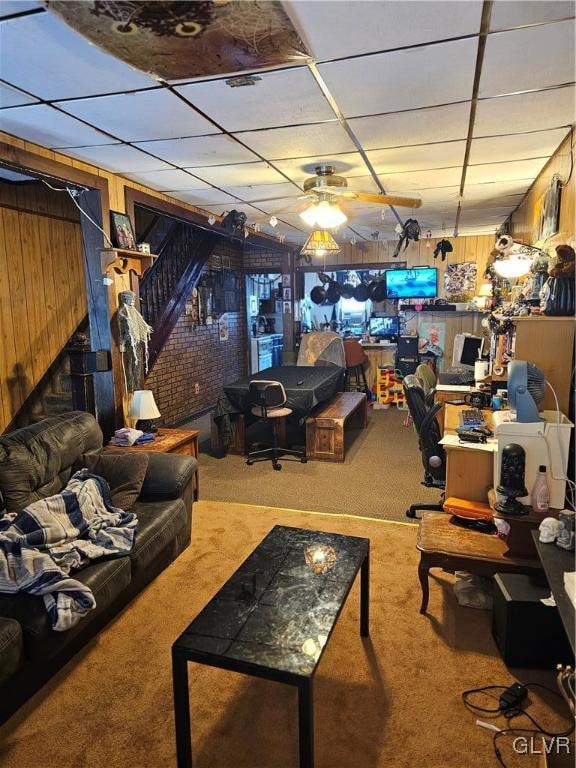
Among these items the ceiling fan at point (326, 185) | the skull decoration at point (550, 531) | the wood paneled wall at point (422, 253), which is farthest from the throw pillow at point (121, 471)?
the wood paneled wall at point (422, 253)

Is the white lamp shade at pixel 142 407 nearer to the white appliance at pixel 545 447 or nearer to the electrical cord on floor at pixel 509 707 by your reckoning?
the white appliance at pixel 545 447

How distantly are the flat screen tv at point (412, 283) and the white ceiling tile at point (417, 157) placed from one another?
3.80 m

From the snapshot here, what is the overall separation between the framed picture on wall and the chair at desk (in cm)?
414

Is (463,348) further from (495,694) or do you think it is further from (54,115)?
(54,115)

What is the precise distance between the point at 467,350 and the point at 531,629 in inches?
168

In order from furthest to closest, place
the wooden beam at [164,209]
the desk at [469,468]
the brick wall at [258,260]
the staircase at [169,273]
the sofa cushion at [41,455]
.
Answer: the brick wall at [258,260] → the staircase at [169,273] → the wooden beam at [164,209] → the desk at [469,468] → the sofa cushion at [41,455]

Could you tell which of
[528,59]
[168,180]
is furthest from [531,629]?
[168,180]

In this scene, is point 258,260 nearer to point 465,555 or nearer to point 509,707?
point 465,555

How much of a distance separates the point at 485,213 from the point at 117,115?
4.27 meters

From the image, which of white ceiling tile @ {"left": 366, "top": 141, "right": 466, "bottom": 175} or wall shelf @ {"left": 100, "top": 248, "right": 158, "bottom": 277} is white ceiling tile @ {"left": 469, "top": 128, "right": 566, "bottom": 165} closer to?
white ceiling tile @ {"left": 366, "top": 141, "right": 466, "bottom": 175}

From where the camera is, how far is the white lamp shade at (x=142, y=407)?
11.7ft

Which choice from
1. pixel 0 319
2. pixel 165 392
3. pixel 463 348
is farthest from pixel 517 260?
pixel 165 392

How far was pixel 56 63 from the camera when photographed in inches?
76.5

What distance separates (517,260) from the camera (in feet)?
10.2
